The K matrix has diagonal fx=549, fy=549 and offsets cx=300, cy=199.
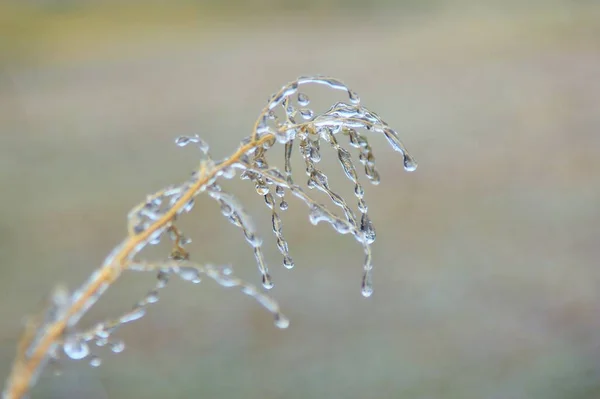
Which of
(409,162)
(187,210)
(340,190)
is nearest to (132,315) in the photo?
(187,210)

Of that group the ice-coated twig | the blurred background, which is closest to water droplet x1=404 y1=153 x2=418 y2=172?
the ice-coated twig

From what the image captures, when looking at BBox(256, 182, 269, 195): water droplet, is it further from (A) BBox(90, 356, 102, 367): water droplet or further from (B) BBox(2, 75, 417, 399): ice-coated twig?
(A) BBox(90, 356, 102, 367): water droplet

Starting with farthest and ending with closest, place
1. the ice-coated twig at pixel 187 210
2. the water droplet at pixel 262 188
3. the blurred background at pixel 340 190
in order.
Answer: the blurred background at pixel 340 190 < the water droplet at pixel 262 188 < the ice-coated twig at pixel 187 210

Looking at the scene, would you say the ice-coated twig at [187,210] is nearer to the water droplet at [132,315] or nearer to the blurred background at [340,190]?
the water droplet at [132,315]

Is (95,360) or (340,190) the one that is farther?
(340,190)

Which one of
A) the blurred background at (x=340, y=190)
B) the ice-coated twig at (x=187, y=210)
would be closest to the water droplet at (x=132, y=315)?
the ice-coated twig at (x=187, y=210)

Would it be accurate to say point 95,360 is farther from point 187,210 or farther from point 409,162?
point 409,162

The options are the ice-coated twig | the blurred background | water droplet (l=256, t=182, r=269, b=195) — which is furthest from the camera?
the blurred background

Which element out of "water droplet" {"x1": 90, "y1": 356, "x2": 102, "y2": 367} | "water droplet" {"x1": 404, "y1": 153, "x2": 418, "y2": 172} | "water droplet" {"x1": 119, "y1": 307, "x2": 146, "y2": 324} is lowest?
"water droplet" {"x1": 90, "y1": 356, "x2": 102, "y2": 367}

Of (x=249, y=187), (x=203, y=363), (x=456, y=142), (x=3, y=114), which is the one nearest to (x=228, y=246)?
(x=249, y=187)
